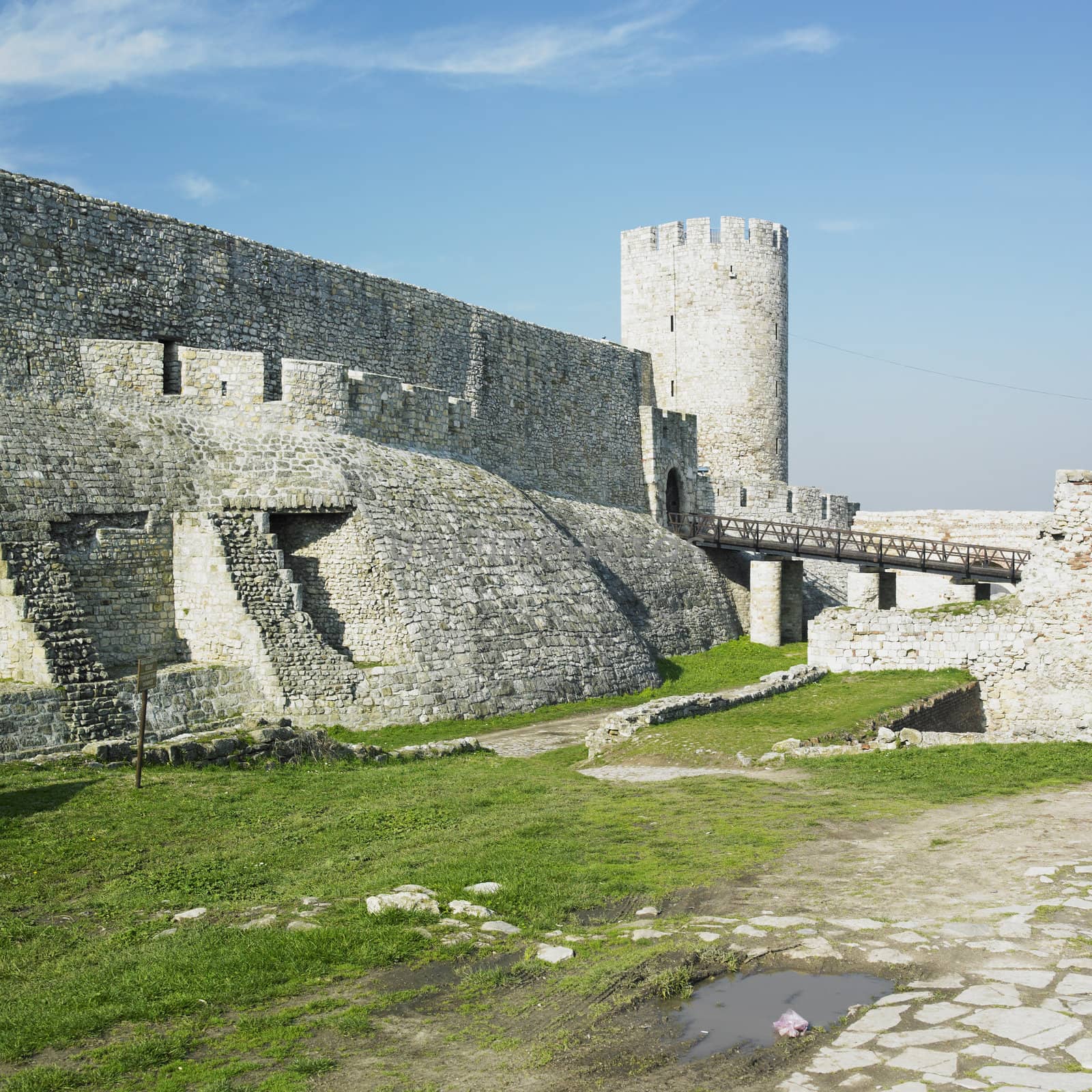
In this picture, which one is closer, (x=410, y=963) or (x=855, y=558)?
(x=410, y=963)

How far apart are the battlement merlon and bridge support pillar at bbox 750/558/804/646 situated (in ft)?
40.4

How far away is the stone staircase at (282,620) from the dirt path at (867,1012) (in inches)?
404

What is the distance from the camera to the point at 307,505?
19.1 m

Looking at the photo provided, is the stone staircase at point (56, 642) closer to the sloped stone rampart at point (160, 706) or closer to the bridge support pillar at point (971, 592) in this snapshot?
the sloped stone rampart at point (160, 706)

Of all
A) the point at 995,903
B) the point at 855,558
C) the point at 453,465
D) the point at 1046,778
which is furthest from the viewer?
the point at 855,558

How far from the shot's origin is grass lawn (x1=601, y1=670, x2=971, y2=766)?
14.2 meters

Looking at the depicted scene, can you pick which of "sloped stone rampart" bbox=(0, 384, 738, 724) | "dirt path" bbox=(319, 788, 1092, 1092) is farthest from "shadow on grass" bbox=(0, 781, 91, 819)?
"dirt path" bbox=(319, 788, 1092, 1092)

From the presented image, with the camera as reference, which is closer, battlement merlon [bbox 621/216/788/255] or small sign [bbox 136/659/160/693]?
small sign [bbox 136/659/160/693]

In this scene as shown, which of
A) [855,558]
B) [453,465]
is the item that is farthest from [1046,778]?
[855,558]

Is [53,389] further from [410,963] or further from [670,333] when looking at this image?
[670,333]

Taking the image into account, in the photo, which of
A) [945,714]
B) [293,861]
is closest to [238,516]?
[293,861]

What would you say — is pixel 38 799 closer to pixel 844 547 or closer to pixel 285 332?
pixel 285 332

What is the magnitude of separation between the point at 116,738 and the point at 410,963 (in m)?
9.25

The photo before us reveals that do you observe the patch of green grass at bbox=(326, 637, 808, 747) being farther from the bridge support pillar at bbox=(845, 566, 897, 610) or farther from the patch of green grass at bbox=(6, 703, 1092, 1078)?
the patch of green grass at bbox=(6, 703, 1092, 1078)
